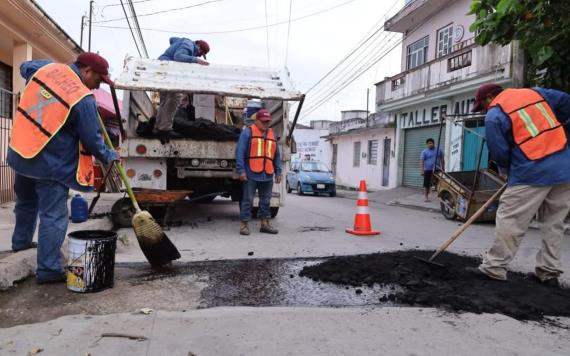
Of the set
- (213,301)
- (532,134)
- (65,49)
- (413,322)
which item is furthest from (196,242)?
(65,49)

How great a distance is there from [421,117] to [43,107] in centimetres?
1739

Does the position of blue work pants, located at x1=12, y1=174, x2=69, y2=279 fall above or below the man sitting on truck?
below

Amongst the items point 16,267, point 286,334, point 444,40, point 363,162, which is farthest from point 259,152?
point 363,162

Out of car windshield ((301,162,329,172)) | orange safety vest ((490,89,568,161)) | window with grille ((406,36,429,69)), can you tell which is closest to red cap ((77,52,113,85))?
orange safety vest ((490,89,568,161))

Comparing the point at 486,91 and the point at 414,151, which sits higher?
the point at 486,91

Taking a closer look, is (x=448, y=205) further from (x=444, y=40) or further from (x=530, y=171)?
(x=444, y=40)

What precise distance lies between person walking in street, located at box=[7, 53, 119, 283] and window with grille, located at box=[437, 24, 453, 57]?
55.8ft

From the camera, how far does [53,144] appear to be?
3502mm

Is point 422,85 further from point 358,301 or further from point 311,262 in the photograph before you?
point 358,301

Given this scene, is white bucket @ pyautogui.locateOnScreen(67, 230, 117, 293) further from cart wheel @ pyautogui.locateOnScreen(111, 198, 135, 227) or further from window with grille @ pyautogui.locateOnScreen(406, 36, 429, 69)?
window with grille @ pyautogui.locateOnScreen(406, 36, 429, 69)

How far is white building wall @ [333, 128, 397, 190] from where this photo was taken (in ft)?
71.2

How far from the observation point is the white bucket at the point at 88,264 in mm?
3395

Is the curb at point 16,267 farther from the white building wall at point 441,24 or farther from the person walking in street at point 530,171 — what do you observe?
the white building wall at point 441,24

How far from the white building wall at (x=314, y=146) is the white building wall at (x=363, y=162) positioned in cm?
212
